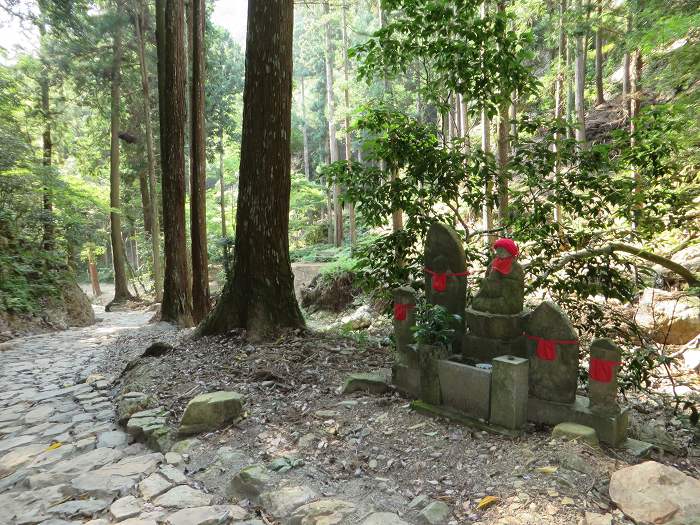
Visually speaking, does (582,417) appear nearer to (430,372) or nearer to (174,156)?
(430,372)

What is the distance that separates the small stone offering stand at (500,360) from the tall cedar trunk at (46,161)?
523 inches

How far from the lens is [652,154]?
165 inches

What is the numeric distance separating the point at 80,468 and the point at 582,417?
396 cm

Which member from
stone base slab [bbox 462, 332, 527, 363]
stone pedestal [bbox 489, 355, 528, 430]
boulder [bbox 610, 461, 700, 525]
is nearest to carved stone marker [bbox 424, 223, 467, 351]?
stone base slab [bbox 462, 332, 527, 363]

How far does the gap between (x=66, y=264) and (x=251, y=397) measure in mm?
12458

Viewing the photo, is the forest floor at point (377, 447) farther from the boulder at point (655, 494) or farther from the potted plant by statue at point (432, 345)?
the potted plant by statue at point (432, 345)

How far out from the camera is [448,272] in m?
4.17

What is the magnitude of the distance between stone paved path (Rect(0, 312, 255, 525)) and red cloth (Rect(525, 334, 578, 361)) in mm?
2389

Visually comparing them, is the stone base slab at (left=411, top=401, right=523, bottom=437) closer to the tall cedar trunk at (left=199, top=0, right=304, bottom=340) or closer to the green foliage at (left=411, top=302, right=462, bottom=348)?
the green foliage at (left=411, top=302, right=462, bottom=348)

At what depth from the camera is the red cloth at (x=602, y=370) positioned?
3.12 metres

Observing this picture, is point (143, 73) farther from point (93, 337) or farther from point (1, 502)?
point (1, 502)

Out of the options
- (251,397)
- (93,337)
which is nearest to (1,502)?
(251,397)

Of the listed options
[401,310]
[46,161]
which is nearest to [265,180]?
[401,310]

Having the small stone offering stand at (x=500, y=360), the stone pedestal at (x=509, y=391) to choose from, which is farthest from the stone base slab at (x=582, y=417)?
the stone pedestal at (x=509, y=391)
